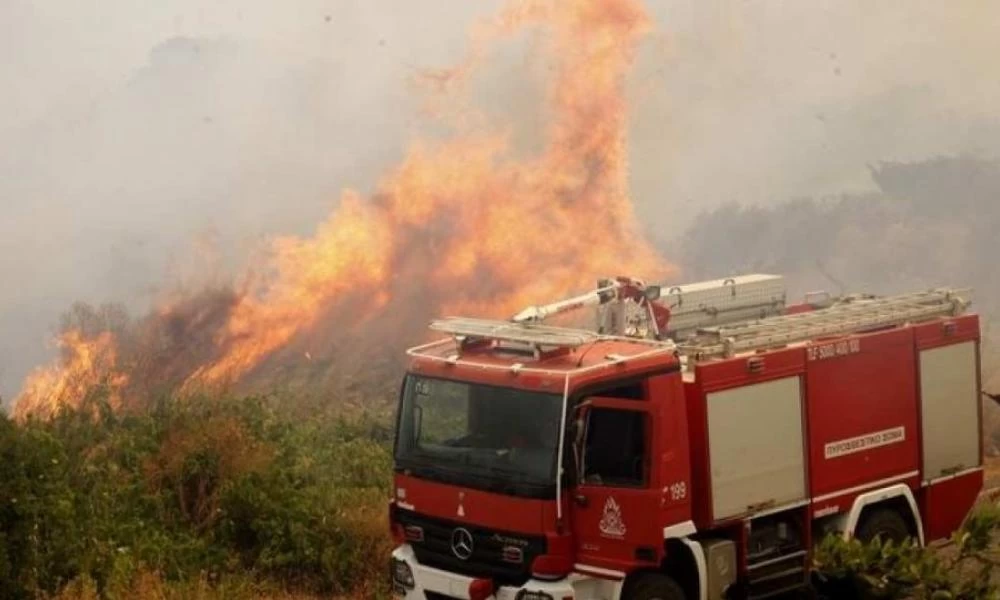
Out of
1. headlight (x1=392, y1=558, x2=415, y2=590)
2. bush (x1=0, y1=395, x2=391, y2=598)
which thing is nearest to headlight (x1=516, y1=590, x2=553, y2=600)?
headlight (x1=392, y1=558, x2=415, y2=590)

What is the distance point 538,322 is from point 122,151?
2273 centimetres

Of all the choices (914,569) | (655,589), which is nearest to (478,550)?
(655,589)

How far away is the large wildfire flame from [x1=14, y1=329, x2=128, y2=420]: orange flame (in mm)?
1661

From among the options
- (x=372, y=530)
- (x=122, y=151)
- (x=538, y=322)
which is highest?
(x=122, y=151)

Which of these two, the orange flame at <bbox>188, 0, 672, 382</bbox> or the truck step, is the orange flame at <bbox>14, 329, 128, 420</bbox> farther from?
the truck step

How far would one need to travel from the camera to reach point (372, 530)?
40.8 feet

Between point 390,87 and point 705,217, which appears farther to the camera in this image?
point 705,217

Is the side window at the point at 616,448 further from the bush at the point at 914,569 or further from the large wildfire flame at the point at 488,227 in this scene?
the large wildfire flame at the point at 488,227

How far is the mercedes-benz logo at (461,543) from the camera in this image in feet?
33.0

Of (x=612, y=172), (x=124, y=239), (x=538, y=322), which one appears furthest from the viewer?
(x=124, y=239)

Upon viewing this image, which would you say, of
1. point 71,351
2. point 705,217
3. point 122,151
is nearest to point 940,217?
point 705,217

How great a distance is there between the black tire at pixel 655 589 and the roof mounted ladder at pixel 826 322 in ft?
5.63

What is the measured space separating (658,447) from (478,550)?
1508 millimetres

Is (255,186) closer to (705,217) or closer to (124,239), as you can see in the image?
(124,239)
